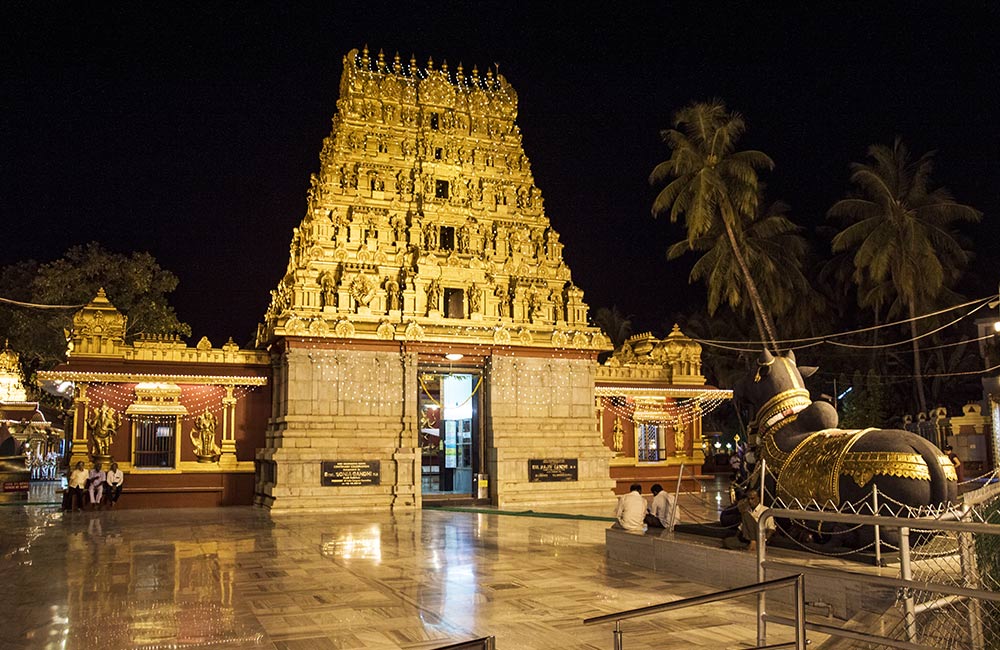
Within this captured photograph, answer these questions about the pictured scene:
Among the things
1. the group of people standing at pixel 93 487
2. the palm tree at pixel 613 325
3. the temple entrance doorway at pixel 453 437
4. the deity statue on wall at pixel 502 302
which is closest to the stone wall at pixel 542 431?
the temple entrance doorway at pixel 453 437

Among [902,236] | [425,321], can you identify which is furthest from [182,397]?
[902,236]

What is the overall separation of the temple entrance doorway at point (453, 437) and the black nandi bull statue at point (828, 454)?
12360 mm

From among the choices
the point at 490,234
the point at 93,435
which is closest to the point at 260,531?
the point at 93,435

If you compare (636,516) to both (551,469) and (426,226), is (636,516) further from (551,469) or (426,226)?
(426,226)

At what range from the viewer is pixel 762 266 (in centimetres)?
3020

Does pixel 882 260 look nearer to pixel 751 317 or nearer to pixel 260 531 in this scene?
pixel 751 317

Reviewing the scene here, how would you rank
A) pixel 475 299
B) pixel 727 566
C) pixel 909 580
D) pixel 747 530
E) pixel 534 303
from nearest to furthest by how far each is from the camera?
pixel 909 580
pixel 727 566
pixel 747 530
pixel 475 299
pixel 534 303

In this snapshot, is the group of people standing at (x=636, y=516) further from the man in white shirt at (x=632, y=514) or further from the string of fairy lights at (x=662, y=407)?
the string of fairy lights at (x=662, y=407)

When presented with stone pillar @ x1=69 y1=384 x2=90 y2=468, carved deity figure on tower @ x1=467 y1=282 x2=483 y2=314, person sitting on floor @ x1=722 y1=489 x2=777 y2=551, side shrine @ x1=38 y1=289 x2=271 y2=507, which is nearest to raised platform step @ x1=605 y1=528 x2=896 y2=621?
person sitting on floor @ x1=722 y1=489 x2=777 y2=551

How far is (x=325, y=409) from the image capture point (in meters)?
20.6

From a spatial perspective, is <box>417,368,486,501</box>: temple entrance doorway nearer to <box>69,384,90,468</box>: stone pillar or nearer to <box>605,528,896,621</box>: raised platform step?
<box>69,384,90,468</box>: stone pillar

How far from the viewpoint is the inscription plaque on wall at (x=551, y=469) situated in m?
22.1

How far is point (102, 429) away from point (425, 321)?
27.8 feet

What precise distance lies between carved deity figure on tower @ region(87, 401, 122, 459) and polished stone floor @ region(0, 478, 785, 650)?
3.94 m
